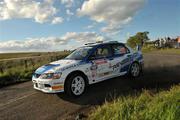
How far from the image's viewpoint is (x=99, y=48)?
7.27 m

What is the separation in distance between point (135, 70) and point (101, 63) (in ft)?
7.43

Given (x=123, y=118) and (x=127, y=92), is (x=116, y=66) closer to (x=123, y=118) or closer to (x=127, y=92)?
(x=127, y=92)

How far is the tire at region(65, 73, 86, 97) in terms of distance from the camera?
6.08 meters

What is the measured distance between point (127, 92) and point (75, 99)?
163cm

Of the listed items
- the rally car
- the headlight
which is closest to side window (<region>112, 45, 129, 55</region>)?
the rally car

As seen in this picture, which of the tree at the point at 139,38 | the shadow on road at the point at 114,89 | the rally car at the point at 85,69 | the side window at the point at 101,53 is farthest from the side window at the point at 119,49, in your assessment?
the tree at the point at 139,38

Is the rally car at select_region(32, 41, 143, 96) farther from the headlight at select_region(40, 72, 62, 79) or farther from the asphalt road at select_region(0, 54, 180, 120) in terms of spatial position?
the asphalt road at select_region(0, 54, 180, 120)

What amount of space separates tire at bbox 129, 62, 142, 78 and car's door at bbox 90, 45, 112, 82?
1.44 metres

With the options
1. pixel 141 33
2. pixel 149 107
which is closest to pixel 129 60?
pixel 149 107

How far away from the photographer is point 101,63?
6.95 m

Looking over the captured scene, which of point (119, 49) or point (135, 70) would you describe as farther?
point (135, 70)

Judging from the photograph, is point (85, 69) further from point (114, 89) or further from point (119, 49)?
point (119, 49)

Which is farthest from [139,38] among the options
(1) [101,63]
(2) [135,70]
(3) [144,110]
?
Result: (3) [144,110]

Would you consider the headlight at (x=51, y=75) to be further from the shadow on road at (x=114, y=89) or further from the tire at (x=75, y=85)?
the shadow on road at (x=114, y=89)
